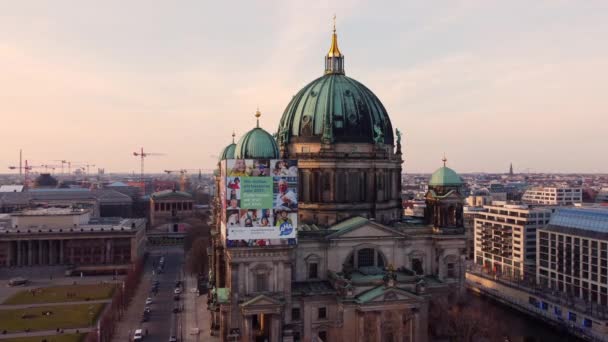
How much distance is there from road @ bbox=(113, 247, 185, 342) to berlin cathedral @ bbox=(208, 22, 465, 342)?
25.1ft

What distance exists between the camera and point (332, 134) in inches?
3391

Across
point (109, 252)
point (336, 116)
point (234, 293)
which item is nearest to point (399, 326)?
point (234, 293)

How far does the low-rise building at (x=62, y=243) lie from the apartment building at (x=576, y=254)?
307ft

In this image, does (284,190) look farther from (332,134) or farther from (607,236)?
(607,236)

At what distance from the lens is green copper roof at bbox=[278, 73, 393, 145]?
87188mm

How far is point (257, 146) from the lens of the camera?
74250 mm

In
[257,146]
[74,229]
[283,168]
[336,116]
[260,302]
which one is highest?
[336,116]

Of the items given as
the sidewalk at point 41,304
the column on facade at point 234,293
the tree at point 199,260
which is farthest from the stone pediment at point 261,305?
the tree at point 199,260

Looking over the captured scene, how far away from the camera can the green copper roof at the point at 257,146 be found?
74.1m

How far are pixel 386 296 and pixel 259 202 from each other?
66.9ft

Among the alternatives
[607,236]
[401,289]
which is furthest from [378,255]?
[607,236]

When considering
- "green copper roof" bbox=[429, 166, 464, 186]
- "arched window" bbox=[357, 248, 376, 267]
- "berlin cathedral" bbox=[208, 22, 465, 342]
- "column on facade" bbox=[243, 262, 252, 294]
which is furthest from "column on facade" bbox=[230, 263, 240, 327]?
"green copper roof" bbox=[429, 166, 464, 186]

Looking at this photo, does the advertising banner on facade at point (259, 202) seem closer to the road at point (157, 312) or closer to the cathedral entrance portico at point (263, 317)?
the cathedral entrance portico at point (263, 317)

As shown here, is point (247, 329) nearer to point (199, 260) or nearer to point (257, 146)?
point (257, 146)
